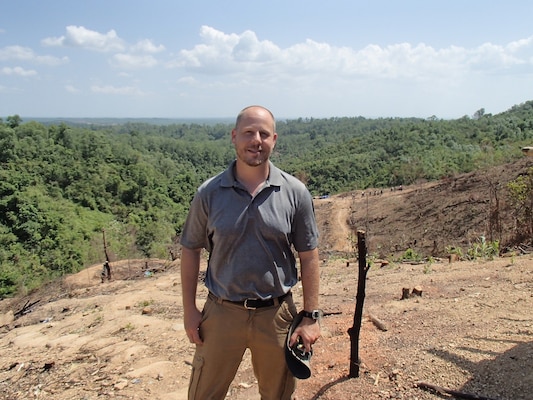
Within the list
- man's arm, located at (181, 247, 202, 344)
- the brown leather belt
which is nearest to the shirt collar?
man's arm, located at (181, 247, 202, 344)

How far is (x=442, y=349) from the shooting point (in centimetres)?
352

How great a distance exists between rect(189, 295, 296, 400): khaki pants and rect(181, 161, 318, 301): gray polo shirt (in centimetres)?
9

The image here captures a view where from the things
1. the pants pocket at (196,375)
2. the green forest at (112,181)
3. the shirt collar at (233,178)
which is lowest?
A: the green forest at (112,181)

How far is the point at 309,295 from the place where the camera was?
203 cm

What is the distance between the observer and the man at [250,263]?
1.92 meters

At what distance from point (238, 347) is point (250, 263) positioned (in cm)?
41

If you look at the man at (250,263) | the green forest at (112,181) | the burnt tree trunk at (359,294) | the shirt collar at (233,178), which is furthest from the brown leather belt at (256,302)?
the green forest at (112,181)

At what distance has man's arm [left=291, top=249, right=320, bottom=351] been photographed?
6.54 ft

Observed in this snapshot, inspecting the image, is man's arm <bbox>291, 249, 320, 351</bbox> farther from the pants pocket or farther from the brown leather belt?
the pants pocket

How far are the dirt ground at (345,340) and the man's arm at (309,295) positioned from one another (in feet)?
4.35

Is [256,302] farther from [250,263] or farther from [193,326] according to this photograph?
[193,326]

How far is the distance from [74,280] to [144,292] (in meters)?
5.45

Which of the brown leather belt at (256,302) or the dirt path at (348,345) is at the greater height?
the brown leather belt at (256,302)

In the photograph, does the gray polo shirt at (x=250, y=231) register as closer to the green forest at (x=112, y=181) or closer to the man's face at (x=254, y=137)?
the man's face at (x=254, y=137)
